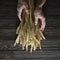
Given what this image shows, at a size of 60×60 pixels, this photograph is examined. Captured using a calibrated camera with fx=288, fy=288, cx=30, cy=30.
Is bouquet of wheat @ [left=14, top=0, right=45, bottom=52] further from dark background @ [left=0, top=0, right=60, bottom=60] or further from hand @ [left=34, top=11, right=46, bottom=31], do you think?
dark background @ [left=0, top=0, right=60, bottom=60]

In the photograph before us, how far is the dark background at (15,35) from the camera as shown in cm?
233

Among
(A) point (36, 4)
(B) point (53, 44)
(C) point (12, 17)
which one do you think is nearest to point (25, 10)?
(A) point (36, 4)

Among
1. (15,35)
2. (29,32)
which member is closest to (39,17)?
(29,32)

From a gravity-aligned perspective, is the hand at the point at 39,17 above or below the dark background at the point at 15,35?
above

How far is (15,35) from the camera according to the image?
91.8 inches

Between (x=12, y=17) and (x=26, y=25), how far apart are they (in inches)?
8.9

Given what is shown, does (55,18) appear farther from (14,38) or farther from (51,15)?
(14,38)

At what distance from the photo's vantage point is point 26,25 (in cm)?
215

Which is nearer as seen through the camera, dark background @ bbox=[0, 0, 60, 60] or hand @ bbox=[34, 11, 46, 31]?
hand @ bbox=[34, 11, 46, 31]

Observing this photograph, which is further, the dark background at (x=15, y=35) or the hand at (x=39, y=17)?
the dark background at (x=15, y=35)

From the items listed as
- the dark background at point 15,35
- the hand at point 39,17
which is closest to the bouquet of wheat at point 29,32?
the hand at point 39,17

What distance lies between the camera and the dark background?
7.64 ft

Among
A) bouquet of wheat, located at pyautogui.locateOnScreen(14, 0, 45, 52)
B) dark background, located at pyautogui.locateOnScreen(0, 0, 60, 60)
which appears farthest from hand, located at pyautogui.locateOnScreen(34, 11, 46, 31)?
dark background, located at pyautogui.locateOnScreen(0, 0, 60, 60)

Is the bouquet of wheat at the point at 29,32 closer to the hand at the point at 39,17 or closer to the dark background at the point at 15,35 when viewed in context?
the hand at the point at 39,17
